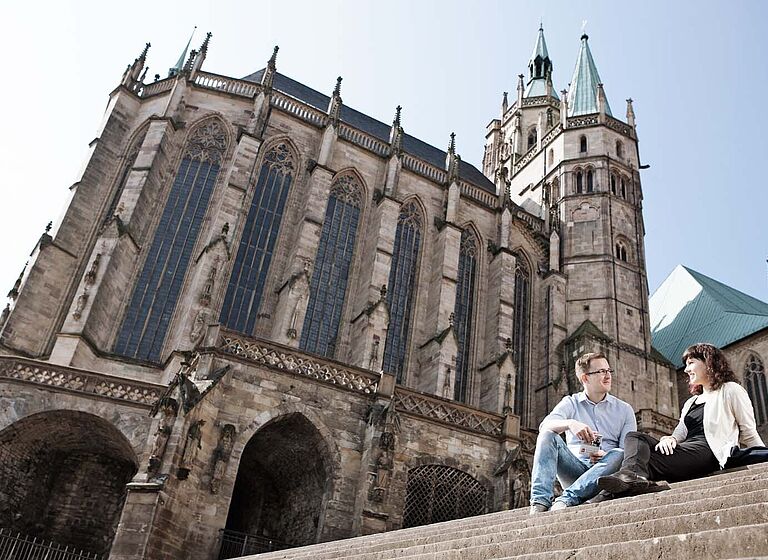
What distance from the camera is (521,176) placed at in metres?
34.2

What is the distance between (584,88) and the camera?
33688 mm

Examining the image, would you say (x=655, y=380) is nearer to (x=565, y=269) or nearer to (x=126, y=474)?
(x=565, y=269)

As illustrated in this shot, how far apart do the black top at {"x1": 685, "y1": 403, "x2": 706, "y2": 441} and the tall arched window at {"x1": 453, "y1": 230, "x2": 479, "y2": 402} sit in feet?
56.1

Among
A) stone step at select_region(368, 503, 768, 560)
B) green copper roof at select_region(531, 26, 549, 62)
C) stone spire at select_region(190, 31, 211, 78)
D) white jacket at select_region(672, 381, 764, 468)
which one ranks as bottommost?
stone step at select_region(368, 503, 768, 560)

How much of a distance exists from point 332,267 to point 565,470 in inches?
693

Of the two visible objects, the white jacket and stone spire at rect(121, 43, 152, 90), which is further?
stone spire at rect(121, 43, 152, 90)

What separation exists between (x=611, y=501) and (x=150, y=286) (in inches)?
680

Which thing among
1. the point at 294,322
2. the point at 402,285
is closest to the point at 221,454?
the point at 294,322

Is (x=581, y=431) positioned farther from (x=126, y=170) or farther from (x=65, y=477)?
(x=126, y=170)

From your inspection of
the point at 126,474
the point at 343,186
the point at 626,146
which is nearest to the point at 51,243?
the point at 126,474

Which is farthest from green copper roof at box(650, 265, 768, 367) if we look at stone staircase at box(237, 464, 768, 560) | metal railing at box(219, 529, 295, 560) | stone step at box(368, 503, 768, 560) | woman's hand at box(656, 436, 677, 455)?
stone step at box(368, 503, 768, 560)

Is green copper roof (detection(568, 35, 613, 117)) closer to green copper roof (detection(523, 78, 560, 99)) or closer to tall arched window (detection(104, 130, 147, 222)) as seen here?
green copper roof (detection(523, 78, 560, 99))

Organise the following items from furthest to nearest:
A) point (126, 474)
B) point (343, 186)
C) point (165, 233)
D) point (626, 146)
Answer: point (626, 146)
point (343, 186)
point (165, 233)
point (126, 474)

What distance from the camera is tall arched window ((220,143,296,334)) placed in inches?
796
